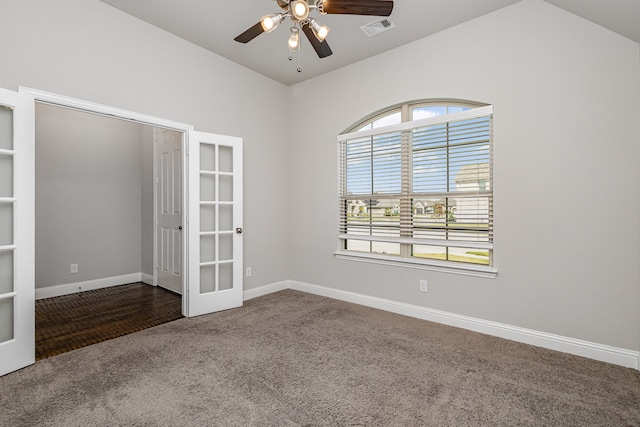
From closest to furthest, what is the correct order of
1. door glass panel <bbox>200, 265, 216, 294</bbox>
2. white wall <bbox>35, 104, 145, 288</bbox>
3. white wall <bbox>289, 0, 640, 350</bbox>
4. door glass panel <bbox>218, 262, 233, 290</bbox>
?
white wall <bbox>289, 0, 640, 350</bbox> → door glass panel <bbox>200, 265, 216, 294</bbox> → door glass panel <bbox>218, 262, 233, 290</bbox> → white wall <bbox>35, 104, 145, 288</bbox>

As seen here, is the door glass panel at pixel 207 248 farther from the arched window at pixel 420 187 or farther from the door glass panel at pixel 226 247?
the arched window at pixel 420 187

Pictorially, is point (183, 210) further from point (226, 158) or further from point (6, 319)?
point (6, 319)

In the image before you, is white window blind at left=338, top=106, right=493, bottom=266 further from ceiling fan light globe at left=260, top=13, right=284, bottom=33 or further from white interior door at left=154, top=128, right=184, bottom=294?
white interior door at left=154, top=128, right=184, bottom=294

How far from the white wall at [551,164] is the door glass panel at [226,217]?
2173 millimetres

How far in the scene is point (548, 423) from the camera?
1794 mm

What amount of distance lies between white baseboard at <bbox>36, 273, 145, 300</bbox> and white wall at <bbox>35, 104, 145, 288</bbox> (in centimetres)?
6

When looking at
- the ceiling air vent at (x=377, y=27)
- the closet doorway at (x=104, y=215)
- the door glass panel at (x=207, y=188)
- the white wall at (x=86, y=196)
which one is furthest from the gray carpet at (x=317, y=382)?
the ceiling air vent at (x=377, y=27)

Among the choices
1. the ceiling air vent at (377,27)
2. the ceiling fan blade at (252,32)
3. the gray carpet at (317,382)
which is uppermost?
the ceiling air vent at (377,27)

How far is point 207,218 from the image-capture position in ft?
12.1

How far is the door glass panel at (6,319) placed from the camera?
2316mm

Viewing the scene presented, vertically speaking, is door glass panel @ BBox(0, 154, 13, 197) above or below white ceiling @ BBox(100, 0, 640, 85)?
below

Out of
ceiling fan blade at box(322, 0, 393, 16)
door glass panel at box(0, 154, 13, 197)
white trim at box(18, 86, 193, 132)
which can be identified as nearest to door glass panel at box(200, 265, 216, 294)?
white trim at box(18, 86, 193, 132)

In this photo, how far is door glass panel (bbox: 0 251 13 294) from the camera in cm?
232

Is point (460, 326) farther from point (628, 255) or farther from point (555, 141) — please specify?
point (555, 141)
